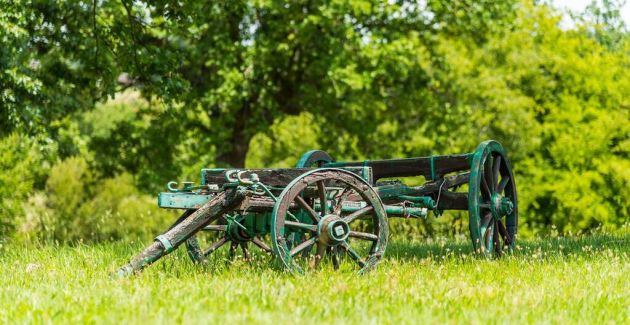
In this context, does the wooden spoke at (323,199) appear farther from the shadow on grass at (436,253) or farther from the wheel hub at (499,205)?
the wheel hub at (499,205)

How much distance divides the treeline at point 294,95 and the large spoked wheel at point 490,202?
4083 mm

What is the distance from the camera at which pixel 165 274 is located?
5758mm

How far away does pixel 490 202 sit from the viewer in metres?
7.54

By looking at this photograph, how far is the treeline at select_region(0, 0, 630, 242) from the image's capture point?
11.3m

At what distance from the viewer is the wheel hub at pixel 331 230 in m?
5.80

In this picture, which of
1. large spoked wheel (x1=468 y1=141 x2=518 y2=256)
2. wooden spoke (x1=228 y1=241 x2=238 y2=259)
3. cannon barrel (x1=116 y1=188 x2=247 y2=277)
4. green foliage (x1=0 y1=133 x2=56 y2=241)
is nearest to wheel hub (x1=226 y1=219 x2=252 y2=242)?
wooden spoke (x1=228 y1=241 x2=238 y2=259)

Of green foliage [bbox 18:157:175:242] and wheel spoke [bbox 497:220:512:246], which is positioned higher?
wheel spoke [bbox 497:220:512:246]

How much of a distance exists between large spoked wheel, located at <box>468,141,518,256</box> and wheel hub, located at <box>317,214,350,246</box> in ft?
5.70

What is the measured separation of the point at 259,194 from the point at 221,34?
9473 millimetres

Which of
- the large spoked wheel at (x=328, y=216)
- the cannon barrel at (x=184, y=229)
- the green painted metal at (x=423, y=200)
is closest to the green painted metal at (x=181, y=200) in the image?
the cannon barrel at (x=184, y=229)

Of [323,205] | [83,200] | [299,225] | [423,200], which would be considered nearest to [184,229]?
[299,225]

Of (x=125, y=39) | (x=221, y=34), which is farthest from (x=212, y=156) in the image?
(x=125, y=39)

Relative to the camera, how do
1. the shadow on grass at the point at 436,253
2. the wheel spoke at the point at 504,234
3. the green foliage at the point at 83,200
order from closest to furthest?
the shadow on grass at the point at 436,253
the wheel spoke at the point at 504,234
the green foliage at the point at 83,200

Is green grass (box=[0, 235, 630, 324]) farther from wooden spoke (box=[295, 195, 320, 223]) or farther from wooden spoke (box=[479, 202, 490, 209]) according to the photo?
wooden spoke (box=[479, 202, 490, 209])
